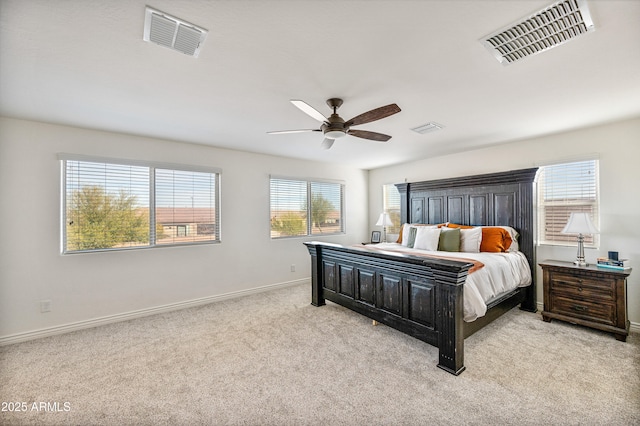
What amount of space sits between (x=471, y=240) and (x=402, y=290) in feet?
5.91

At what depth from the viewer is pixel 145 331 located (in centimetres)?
318

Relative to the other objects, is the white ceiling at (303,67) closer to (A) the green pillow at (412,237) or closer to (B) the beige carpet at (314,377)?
(A) the green pillow at (412,237)

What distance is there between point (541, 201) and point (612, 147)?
94cm

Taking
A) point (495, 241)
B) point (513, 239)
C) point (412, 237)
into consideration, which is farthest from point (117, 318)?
point (513, 239)

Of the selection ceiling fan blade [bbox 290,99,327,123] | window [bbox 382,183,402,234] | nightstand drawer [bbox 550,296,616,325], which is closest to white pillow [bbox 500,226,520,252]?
nightstand drawer [bbox 550,296,616,325]

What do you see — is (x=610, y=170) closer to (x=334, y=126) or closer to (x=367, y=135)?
(x=367, y=135)

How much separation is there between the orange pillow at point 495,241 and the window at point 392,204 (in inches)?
81.8

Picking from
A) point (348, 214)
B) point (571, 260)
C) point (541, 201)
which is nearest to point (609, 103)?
point (541, 201)

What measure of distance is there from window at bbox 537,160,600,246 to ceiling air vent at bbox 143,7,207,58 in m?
4.50

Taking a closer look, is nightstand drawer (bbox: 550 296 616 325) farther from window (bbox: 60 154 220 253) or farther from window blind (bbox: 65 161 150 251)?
A: window blind (bbox: 65 161 150 251)

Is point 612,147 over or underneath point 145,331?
over

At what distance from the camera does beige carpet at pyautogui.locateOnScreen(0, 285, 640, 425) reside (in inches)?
71.8

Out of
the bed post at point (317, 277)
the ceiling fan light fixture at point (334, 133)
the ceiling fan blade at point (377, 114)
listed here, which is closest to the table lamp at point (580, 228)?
the ceiling fan blade at point (377, 114)

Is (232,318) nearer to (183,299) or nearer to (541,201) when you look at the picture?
(183,299)
